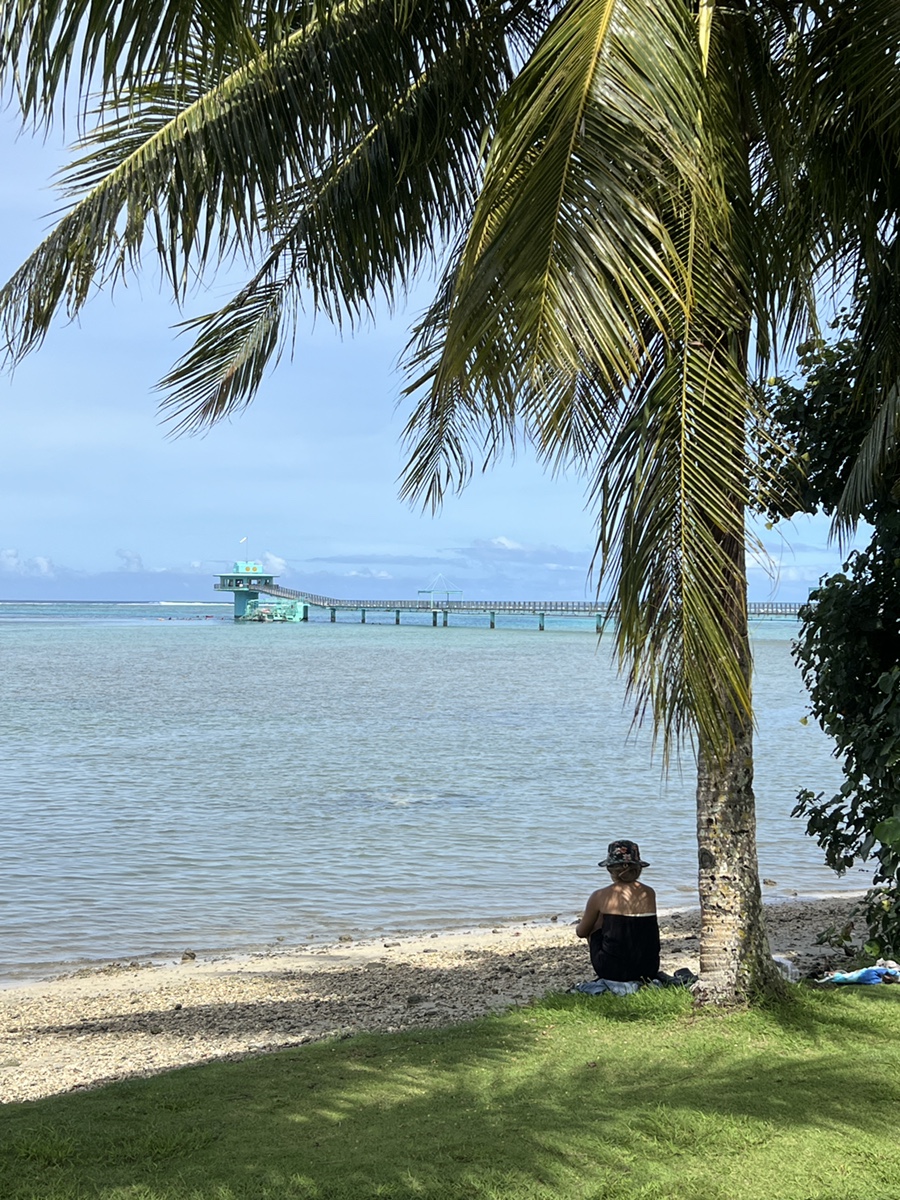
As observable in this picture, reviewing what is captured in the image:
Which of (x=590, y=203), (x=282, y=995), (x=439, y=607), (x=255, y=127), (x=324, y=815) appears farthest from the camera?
(x=439, y=607)

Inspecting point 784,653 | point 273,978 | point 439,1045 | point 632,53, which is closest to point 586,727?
point 273,978

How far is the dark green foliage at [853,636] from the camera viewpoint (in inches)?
245

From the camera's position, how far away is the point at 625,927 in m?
6.39

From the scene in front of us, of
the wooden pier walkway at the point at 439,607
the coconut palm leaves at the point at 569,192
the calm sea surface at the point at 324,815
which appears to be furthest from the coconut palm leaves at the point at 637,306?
the wooden pier walkway at the point at 439,607

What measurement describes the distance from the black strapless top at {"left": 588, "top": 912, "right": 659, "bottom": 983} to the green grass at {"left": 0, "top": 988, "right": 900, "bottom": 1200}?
1.53 feet

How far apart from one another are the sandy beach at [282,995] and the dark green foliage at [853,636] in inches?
41.7

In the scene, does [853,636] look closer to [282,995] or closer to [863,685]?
[863,685]

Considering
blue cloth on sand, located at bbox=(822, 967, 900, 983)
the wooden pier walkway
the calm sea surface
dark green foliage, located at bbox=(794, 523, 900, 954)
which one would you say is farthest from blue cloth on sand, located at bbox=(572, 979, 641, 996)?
the wooden pier walkway

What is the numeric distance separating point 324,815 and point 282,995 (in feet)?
29.8

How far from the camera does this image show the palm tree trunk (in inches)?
222

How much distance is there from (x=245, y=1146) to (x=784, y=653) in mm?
78818

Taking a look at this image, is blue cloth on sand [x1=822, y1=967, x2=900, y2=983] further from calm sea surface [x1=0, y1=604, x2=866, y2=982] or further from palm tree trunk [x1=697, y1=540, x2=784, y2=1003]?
calm sea surface [x1=0, y1=604, x2=866, y2=982]

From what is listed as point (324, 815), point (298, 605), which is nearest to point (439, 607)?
point (298, 605)

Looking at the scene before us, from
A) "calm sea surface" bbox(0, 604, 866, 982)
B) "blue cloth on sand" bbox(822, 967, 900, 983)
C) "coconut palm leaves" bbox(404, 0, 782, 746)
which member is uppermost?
"coconut palm leaves" bbox(404, 0, 782, 746)
